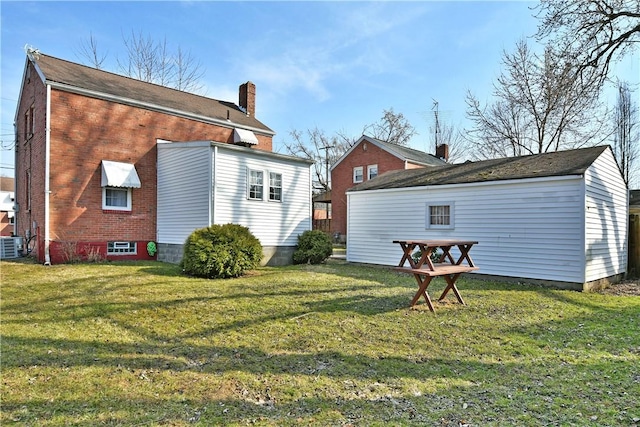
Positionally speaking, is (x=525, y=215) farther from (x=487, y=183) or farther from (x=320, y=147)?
(x=320, y=147)

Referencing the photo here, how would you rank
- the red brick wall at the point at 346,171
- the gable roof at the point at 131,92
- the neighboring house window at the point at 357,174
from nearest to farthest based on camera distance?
the gable roof at the point at 131,92, the red brick wall at the point at 346,171, the neighboring house window at the point at 357,174

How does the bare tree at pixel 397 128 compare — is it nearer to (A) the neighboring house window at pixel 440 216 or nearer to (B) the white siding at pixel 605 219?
(B) the white siding at pixel 605 219

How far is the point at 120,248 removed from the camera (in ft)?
44.3

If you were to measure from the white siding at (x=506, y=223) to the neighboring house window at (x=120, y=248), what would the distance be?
29.6 feet

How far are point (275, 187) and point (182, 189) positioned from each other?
3.37 m

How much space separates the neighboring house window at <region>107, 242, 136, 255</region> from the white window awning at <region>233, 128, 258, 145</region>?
22.2ft

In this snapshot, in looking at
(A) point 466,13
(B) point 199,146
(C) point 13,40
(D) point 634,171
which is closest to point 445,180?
(A) point 466,13

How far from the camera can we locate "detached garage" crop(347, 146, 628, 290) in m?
9.70

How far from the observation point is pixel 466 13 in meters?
10.8

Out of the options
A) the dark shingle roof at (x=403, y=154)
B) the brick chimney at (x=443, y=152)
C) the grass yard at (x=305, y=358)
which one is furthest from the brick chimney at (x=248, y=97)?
the brick chimney at (x=443, y=152)

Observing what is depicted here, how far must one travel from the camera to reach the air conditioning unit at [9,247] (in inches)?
521

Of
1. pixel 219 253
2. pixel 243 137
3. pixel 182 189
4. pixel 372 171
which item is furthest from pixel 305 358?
pixel 372 171

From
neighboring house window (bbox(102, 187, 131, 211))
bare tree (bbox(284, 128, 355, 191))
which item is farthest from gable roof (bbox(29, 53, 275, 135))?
bare tree (bbox(284, 128, 355, 191))

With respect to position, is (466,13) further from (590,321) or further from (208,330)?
(208,330)
